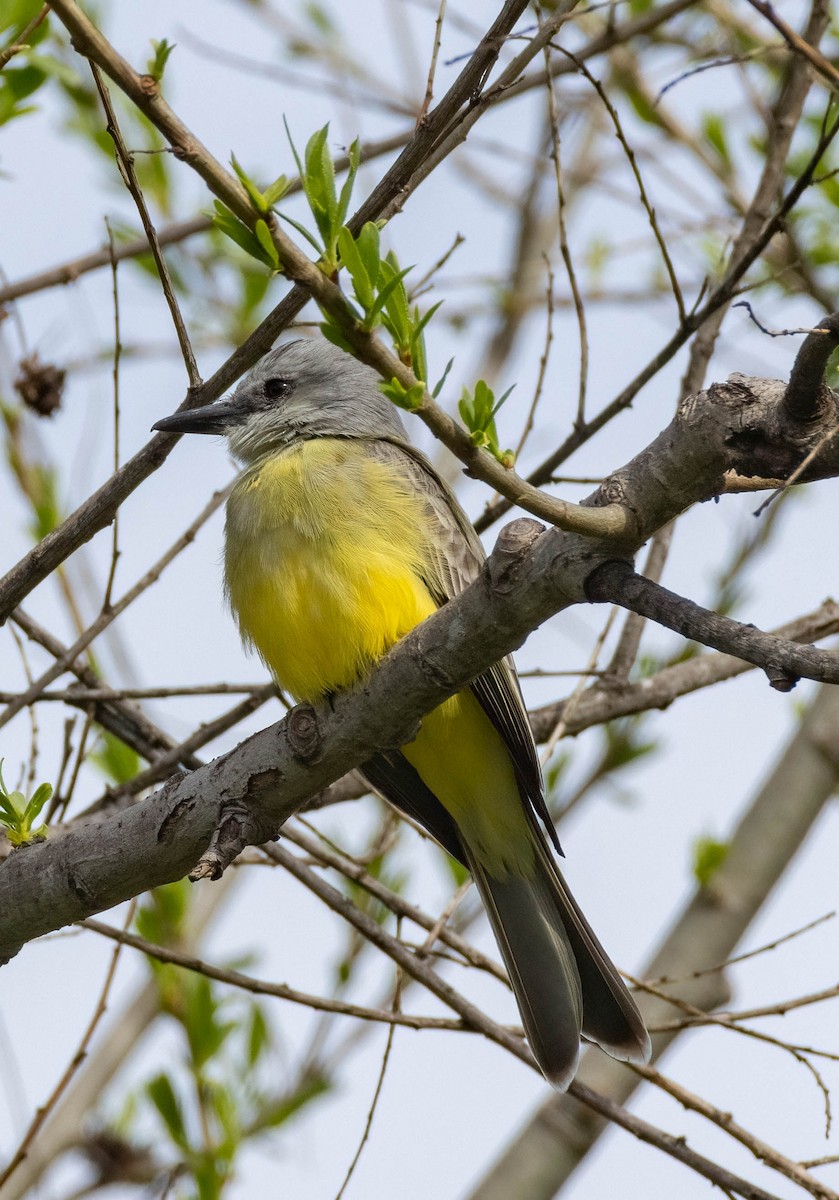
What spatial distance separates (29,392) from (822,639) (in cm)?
296

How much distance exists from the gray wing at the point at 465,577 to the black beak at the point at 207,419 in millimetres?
547

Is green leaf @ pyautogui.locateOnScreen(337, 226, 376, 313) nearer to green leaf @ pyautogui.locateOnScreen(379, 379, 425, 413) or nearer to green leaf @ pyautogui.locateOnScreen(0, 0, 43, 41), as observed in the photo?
green leaf @ pyautogui.locateOnScreen(379, 379, 425, 413)

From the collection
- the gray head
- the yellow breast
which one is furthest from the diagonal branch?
the gray head

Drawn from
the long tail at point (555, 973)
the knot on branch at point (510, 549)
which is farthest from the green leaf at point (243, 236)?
the long tail at point (555, 973)

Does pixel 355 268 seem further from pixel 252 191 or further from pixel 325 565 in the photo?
pixel 325 565

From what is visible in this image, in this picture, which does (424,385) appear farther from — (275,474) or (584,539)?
(275,474)

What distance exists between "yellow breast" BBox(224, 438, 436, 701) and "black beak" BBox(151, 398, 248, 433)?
28cm

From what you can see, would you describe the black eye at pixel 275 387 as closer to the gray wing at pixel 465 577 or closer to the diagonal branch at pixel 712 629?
the gray wing at pixel 465 577

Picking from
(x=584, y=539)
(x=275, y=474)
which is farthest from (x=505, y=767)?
(x=584, y=539)

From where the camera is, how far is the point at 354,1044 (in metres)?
5.87

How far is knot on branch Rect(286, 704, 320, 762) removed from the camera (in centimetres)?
343

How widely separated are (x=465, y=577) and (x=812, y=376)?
1.96m

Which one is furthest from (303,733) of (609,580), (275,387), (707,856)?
(707,856)

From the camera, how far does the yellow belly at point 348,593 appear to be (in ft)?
13.2
